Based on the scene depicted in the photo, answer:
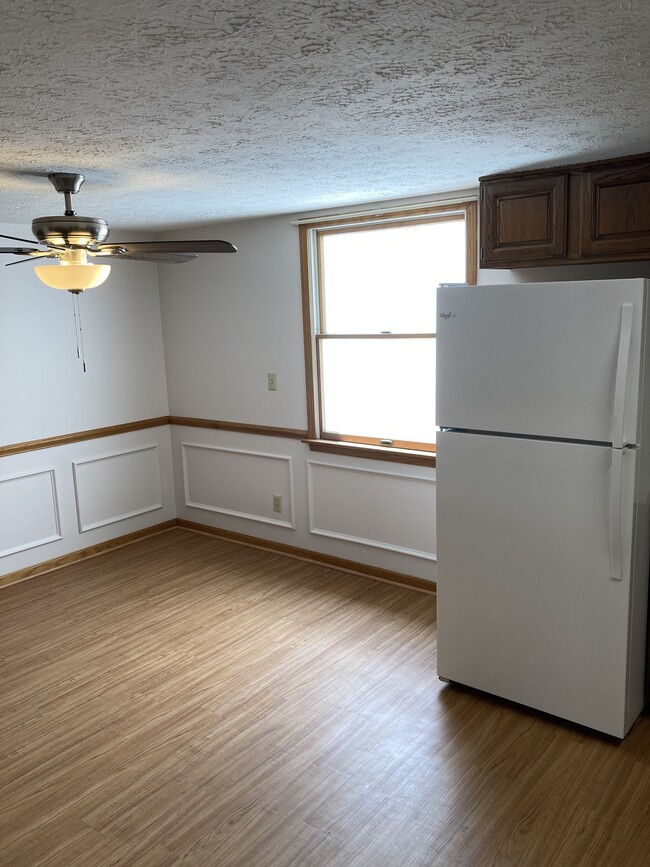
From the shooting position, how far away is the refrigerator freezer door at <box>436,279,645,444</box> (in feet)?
7.87

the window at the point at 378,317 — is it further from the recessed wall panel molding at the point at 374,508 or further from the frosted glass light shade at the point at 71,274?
the frosted glass light shade at the point at 71,274

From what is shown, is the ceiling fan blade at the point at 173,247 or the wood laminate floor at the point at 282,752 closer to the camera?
the wood laminate floor at the point at 282,752

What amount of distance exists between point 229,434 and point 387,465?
134 centimetres

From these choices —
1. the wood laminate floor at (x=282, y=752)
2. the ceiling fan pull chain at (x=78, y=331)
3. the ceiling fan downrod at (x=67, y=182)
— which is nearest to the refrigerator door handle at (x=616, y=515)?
the wood laminate floor at (x=282, y=752)

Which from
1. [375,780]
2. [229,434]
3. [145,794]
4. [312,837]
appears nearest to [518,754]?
[375,780]

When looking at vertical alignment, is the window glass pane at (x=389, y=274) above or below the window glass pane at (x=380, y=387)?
above

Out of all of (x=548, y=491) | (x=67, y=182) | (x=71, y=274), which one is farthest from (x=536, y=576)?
(x=67, y=182)

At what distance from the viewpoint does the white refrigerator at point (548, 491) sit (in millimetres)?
2447

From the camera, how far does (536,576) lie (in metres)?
2.70

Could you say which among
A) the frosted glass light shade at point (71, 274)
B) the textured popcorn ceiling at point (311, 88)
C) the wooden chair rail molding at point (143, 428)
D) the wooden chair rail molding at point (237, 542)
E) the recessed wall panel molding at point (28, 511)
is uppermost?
the textured popcorn ceiling at point (311, 88)

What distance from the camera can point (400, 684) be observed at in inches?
122

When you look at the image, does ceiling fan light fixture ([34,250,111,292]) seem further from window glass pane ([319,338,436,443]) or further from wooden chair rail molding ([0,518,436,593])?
wooden chair rail molding ([0,518,436,593])

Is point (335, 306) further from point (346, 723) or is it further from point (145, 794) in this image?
point (145, 794)

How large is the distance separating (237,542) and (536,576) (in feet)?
8.91
